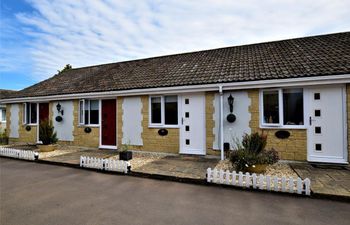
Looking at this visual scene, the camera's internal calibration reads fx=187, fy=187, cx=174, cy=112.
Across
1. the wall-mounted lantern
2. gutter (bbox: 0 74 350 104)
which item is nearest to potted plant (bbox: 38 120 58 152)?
gutter (bbox: 0 74 350 104)

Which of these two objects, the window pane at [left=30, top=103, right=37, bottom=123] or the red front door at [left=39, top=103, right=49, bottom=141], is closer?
the red front door at [left=39, top=103, right=49, bottom=141]

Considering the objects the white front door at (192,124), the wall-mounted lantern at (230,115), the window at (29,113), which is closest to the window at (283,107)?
the wall-mounted lantern at (230,115)

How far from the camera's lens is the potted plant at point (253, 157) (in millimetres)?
4973

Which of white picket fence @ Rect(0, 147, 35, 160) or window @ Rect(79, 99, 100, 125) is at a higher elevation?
window @ Rect(79, 99, 100, 125)

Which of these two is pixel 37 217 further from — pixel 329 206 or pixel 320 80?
pixel 320 80

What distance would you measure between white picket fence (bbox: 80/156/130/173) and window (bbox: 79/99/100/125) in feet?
11.9

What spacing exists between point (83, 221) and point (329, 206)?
441 centimetres

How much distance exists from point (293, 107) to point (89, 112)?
9.11 m

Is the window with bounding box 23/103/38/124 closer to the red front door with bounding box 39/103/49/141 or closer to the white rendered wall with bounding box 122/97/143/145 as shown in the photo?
the red front door with bounding box 39/103/49/141

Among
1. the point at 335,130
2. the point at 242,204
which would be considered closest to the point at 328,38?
the point at 335,130

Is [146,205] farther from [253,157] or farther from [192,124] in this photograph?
→ [192,124]

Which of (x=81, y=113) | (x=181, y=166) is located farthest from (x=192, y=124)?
(x=81, y=113)

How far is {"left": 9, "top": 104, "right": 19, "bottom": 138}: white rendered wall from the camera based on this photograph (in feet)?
38.7

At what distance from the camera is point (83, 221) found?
3057 mm
